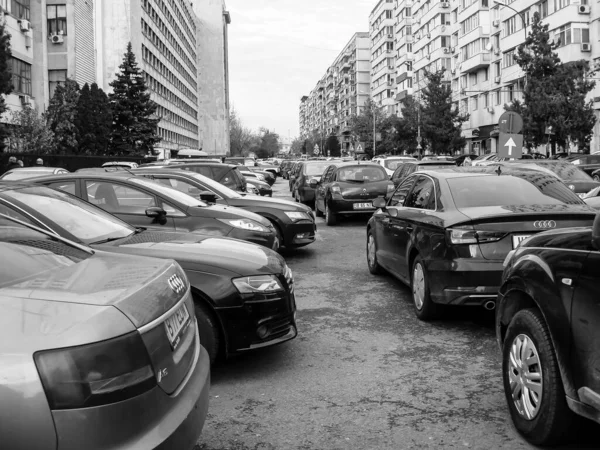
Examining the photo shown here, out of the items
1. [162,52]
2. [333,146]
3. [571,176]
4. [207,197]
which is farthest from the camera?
[333,146]

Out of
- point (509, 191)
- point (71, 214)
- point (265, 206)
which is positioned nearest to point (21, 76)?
point (265, 206)

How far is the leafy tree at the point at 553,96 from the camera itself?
38.5 metres

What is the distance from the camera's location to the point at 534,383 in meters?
3.71

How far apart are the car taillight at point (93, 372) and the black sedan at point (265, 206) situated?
8568 millimetres

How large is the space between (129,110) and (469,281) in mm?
51423

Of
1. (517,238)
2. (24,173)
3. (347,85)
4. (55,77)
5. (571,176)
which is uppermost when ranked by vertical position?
(347,85)

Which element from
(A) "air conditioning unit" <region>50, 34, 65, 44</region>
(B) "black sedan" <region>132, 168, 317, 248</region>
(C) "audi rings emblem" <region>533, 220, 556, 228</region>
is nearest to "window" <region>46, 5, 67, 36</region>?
(A) "air conditioning unit" <region>50, 34, 65, 44</region>

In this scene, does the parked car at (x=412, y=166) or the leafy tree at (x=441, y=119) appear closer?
the parked car at (x=412, y=166)

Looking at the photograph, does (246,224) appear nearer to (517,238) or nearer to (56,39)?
(517,238)

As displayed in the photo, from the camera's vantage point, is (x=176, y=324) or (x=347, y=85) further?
(x=347, y=85)

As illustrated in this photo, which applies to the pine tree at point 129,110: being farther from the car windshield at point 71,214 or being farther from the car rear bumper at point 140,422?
the car rear bumper at point 140,422

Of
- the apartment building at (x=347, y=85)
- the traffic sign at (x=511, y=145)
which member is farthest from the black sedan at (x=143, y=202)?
the apartment building at (x=347, y=85)

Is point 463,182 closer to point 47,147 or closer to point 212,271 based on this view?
point 212,271

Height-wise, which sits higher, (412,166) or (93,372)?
(412,166)
